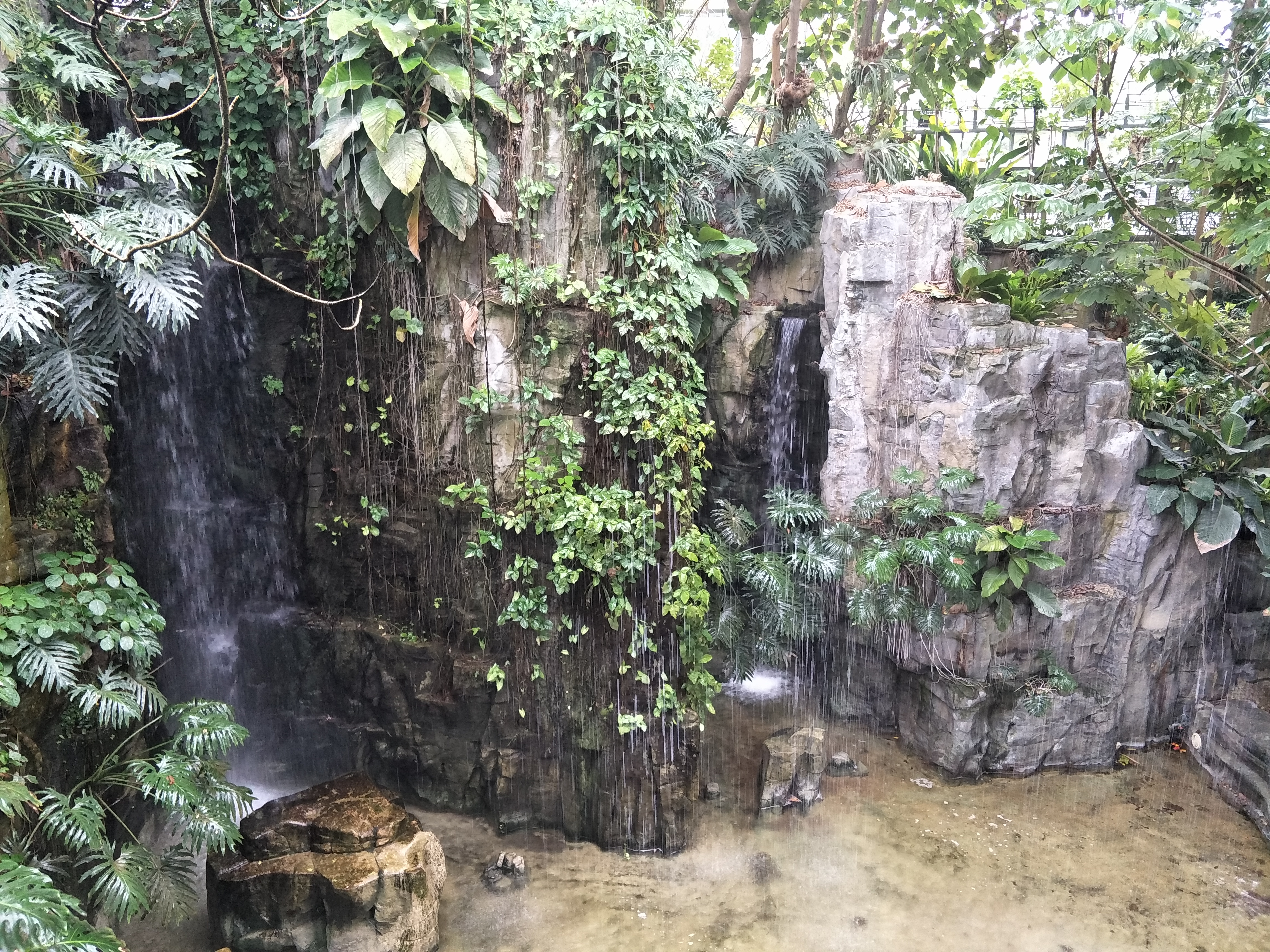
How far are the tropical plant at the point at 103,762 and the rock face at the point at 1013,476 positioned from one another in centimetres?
486

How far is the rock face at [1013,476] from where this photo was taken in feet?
19.4

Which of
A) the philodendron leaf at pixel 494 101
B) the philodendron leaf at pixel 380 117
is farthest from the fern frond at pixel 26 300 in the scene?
the philodendron leaf at pixel 494 101

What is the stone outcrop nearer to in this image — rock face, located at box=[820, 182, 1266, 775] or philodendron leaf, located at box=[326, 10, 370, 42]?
rock face, located at box=[820, 182, 1266, 775]

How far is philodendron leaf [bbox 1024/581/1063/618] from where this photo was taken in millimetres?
5797

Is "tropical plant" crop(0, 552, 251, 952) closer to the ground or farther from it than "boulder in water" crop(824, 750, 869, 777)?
farther from it

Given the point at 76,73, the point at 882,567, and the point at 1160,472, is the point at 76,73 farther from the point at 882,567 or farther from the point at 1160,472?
the point at 1160,472

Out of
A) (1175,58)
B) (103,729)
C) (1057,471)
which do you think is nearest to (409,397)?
(103,729)

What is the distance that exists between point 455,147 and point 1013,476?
15.2 ft

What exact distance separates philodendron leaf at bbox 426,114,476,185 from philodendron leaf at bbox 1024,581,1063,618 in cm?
489

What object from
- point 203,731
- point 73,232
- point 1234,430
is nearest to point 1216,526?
point 1234,430

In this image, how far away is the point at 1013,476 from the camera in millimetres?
5992

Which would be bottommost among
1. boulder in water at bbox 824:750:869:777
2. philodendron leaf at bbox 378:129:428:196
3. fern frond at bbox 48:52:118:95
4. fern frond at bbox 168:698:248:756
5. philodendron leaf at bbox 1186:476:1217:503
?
boulder in water at bbox 824:750:869:777

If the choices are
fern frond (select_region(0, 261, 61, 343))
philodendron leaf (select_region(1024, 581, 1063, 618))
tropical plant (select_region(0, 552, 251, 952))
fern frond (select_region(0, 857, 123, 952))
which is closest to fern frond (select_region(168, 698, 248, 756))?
tropical plant (select_region(0, 552, 251, 952))

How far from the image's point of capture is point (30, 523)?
408 cm
